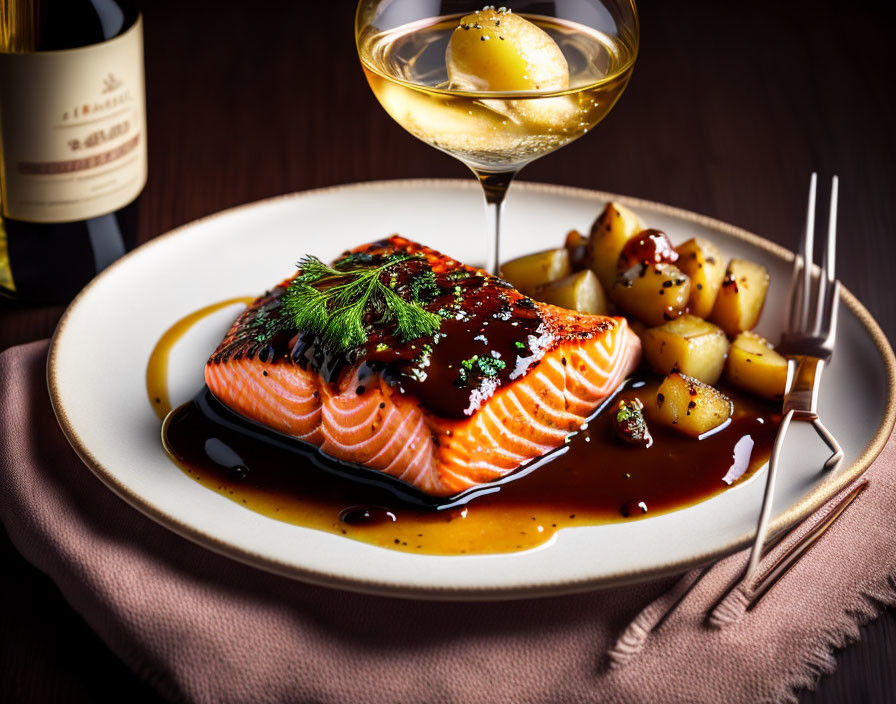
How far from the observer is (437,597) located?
196 centimetres

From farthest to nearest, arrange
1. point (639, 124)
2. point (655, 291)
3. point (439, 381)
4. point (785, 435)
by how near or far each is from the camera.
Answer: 1. point (639, 124)
2. point (655, 291)
3. point (785, 435)
4. point (439, 381)

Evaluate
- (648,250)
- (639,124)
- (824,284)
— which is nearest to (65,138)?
(648,250)

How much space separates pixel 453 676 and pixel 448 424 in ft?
1.77

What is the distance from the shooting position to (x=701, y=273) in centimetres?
284

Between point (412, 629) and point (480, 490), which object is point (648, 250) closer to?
point (480, 490)

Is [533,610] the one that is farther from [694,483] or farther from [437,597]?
[694,483]

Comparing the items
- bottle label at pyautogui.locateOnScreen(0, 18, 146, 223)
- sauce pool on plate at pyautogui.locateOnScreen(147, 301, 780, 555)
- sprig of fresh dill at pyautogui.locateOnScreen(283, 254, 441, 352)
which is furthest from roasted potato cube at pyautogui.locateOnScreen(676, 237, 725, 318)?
bottle label at pyautogui.locateOnScreen(0, 18, 146, 223)

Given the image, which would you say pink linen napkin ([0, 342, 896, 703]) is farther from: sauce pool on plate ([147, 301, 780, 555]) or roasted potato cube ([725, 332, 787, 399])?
roasted potato cube ([725, 332, 787, 399])

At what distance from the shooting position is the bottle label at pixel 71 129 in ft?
9.09

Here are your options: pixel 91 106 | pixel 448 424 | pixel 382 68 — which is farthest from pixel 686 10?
pixel 448 424

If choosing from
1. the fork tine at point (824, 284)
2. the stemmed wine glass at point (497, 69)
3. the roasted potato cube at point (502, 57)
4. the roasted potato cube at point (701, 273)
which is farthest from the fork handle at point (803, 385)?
the roasted potato cube at point (502, 57)

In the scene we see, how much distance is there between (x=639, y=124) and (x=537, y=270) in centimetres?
188

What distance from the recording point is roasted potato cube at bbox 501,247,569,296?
118 inches

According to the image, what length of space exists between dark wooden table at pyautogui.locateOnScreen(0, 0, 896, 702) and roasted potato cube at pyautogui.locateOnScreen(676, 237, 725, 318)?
775 millimetres
